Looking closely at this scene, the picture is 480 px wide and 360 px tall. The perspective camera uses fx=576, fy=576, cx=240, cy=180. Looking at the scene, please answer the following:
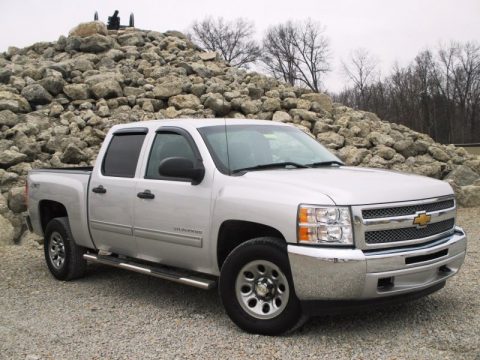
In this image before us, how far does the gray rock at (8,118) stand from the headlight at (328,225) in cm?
1189

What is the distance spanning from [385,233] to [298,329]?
115 cm

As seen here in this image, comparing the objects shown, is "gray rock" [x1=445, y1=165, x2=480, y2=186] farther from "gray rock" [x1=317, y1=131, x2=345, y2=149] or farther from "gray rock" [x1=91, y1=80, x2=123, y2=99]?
"gray rock" [x1=91, y1=80, x2=123, y2=99]

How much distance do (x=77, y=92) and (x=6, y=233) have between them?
23.2 feet

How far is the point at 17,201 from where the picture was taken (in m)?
11.1

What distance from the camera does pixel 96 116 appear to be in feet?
48.3

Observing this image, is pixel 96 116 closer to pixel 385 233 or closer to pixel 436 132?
pixel 385 233

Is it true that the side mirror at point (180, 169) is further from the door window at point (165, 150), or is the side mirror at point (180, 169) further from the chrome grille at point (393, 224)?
the chrome grille at point (393, 224)

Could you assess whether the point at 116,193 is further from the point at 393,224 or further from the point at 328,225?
the point at 393,224

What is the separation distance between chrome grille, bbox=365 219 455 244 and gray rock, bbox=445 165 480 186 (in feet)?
34.1

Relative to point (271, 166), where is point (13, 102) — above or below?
above

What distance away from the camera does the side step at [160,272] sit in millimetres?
5199

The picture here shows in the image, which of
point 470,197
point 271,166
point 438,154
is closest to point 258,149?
point 271,166

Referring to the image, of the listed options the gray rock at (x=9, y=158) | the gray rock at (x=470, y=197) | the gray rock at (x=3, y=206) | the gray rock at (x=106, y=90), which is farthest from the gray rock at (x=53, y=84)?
the gray rock at (x=470, y=197)

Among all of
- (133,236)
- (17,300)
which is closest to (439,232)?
(133,236)
